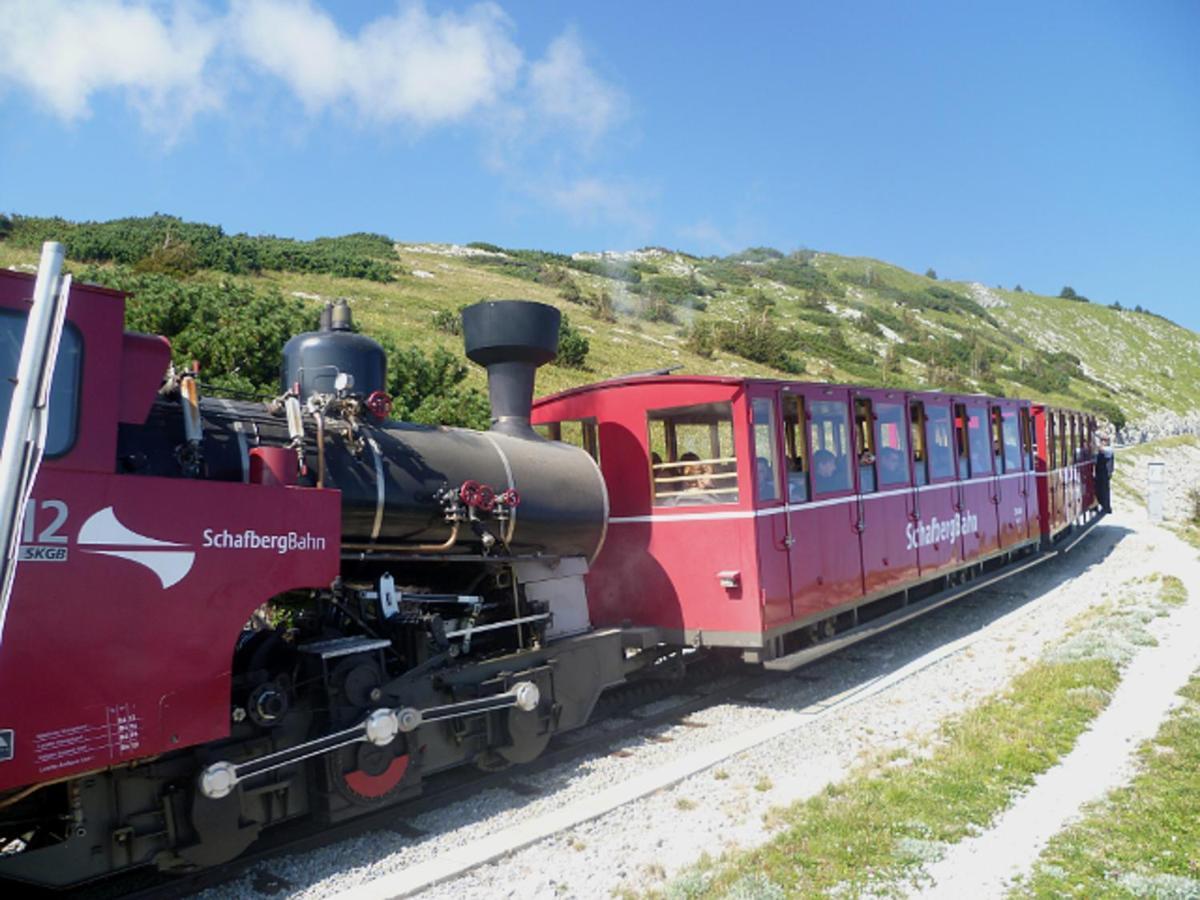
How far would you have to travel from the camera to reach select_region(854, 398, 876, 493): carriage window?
10.7m

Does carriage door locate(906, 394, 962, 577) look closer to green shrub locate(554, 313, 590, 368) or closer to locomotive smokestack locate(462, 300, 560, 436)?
locomotive smokestack locate(462, 300, 560, 436)

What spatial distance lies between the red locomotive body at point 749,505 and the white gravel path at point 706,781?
64 cm

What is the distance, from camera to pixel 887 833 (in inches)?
219

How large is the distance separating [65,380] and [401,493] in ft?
7.70

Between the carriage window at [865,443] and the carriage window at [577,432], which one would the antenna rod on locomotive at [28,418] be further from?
the carriage window at [865,443]

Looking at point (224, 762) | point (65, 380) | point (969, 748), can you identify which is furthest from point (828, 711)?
point (65, 380)

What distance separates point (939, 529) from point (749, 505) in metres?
5.02

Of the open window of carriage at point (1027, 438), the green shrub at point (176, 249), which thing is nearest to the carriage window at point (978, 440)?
the open window of carriage at point (1027, 438)

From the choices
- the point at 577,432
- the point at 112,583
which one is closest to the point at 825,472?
the point at 577,432

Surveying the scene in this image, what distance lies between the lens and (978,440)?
14.1 metres

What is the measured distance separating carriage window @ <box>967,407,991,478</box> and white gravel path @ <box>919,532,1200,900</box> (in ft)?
12.3

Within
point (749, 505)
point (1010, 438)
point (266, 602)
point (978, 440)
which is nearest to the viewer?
point (266, 602)

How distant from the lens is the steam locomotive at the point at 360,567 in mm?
4395

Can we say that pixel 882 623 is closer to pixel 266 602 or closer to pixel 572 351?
pixel 266 602
